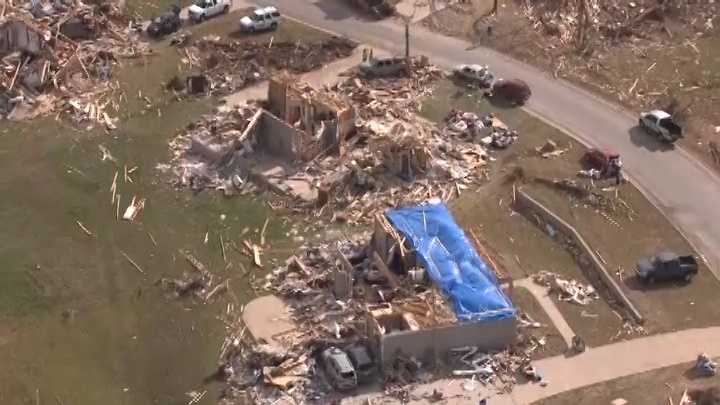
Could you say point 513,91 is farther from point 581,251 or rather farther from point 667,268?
point 667,268

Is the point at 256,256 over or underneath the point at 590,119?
underneath

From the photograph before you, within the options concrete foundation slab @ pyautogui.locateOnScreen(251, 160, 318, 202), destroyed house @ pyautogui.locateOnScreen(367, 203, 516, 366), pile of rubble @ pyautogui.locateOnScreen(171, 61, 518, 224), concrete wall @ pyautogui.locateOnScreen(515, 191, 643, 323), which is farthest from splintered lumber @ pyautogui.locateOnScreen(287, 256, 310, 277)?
concrete wall @ pyautogui.locateOnScreen(515, 191, 643, 323)

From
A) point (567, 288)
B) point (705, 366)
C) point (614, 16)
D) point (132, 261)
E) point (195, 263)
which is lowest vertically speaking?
point (132, 261)

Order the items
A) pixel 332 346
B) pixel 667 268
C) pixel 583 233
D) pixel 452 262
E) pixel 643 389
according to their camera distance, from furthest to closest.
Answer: pixel 583 233
pixel 667 268
pixel 452 262
pixel 332 346
pixel 643 389

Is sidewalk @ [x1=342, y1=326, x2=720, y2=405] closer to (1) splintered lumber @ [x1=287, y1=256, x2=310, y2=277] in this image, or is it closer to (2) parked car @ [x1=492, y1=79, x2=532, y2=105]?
(1) splintered lumber @ [x1=287, y1=256, x2=310, y2=277]

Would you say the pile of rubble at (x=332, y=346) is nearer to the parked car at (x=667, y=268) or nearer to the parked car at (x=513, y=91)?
the parked car at (x=667, y=268)

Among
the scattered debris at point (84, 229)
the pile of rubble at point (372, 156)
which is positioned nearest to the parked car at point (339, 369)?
the pile of rubble at point (372, 156)

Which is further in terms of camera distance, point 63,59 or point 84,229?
point 63,59

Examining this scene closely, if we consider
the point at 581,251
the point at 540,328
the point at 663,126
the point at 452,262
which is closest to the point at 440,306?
the point at 452,262
